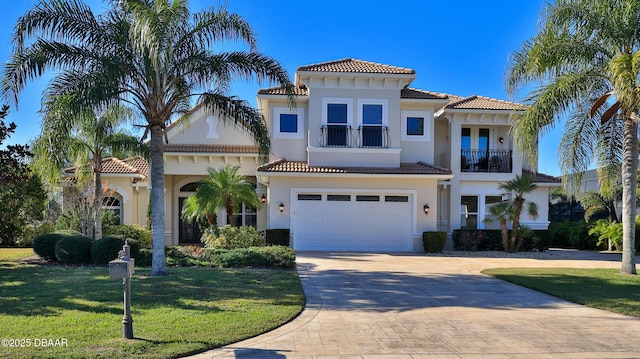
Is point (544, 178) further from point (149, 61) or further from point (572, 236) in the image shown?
point (149, 61)

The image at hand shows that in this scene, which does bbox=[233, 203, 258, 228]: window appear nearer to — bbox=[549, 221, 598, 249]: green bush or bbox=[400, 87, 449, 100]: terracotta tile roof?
bbox=[400, 87, 449, 100]: terracotta tile roof

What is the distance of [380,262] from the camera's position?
1529 centimetres

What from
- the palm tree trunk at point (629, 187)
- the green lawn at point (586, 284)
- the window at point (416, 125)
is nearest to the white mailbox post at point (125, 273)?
the green lawn at point (586, 284)

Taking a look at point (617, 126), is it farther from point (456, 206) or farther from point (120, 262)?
point (120, 262)

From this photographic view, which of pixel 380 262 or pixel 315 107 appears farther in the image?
pixel 315 107

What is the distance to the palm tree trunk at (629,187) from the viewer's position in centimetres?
1261

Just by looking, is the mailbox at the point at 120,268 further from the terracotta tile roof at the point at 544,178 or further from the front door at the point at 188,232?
the terracotta tile roof at the point at 544,178

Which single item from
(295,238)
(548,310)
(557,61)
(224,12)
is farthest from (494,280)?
(224,12)

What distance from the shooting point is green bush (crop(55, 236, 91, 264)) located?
13398 millimetres

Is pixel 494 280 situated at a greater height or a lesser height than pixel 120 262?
lesser

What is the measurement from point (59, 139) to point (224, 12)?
494 cm

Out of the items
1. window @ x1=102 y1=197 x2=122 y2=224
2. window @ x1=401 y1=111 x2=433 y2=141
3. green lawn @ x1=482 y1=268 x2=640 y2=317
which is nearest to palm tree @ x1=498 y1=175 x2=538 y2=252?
window @ x1=401 y1=111 x2=433 y2=141

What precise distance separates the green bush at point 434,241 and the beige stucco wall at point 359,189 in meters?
0.41

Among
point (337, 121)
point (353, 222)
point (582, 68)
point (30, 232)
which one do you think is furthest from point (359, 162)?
point (30, 232)
